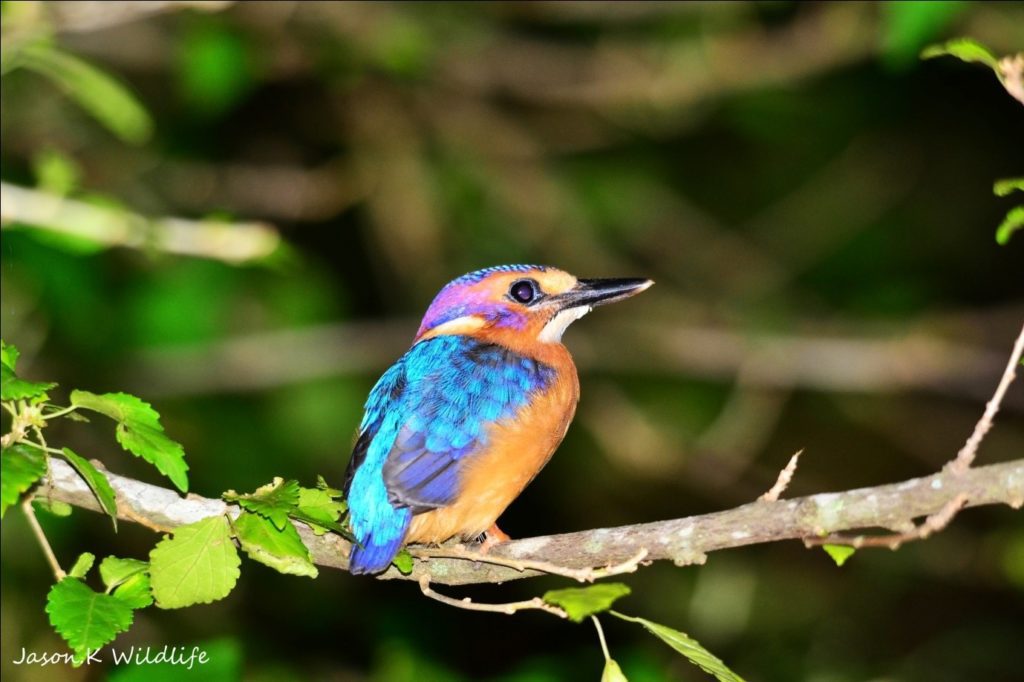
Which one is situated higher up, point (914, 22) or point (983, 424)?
point (914, 22)

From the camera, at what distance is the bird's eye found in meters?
4.20

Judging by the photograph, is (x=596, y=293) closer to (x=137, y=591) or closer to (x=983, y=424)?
(x=983, y=424)

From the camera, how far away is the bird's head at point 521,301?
13.6 feet

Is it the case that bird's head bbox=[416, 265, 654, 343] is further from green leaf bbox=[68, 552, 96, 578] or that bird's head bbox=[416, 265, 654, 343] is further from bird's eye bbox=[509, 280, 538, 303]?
green leaf bbox=[68, 552, 96, 578]

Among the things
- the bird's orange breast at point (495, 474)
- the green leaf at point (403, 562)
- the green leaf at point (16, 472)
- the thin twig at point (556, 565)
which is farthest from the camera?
the bird's orange breast at point (495, 474)

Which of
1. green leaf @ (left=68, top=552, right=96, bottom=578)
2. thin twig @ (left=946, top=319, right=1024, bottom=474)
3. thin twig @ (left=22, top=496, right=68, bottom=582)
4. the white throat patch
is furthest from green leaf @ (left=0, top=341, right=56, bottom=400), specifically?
the white throat patch

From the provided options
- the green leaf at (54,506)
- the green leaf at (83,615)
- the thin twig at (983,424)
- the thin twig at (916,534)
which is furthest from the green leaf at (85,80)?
the thin twig at (983,424)

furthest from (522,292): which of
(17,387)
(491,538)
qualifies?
(17,387)

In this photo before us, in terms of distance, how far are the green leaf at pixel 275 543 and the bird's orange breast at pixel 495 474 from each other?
798mm

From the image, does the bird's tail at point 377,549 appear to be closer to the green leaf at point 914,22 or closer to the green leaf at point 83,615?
the green leaf at point 83,615

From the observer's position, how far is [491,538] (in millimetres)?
3377

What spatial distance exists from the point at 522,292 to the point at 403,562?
142cm

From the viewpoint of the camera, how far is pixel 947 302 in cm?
832

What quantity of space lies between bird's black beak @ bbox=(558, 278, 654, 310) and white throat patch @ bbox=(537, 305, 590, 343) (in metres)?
0.01
